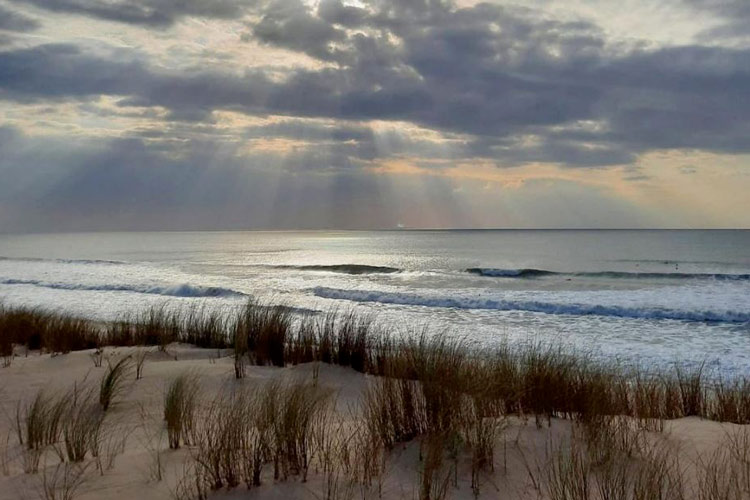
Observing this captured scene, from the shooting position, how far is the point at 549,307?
22172 mm

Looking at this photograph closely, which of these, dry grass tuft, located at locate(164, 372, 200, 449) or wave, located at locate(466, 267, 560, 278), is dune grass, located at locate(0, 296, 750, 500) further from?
wave, located at locate(466, 267, 560, 278)

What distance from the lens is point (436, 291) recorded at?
27.7 meters

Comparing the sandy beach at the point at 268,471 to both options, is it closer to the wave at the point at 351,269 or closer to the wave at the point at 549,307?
the wave at the point at 549,307

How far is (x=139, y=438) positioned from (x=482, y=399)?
115 inches

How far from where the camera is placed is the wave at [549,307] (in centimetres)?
1950

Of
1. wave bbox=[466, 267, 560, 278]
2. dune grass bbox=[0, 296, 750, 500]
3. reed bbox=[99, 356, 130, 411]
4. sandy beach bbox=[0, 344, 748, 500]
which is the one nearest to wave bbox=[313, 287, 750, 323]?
dune grass bbox=[0, 296, 750, 500]

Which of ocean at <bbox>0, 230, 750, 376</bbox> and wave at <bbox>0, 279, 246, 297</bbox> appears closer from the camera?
ocean at <bbox>0, 230, 750, 376</bbox>

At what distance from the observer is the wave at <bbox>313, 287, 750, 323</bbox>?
19.5m

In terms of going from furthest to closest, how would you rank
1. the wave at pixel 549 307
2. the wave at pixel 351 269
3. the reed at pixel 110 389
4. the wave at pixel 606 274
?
the wave at pixel 351 269 → the wave at pixel 606 274 → the wave at pixel 549 307 → the reed at pixel 110 389

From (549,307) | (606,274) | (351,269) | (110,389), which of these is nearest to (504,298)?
(549,307)

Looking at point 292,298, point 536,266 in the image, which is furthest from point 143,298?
point 536,266

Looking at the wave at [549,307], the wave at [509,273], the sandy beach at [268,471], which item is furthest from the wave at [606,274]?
the sandy beach at [268,471]

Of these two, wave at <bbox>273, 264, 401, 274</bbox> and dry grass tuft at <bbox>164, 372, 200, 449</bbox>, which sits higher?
dry grass tuft at <bbox>164, 372, 200, 449</bbox>

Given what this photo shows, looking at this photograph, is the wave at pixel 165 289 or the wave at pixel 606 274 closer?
the wave at pixel 165 289
